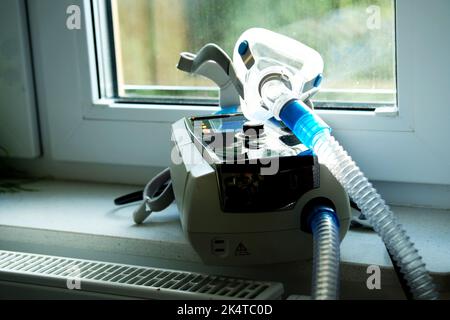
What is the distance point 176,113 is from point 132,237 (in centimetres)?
24

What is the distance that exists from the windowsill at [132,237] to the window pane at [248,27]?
0.18 meters

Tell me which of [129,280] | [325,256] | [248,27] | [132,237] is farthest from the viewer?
[248,27]

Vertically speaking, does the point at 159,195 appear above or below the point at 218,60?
below

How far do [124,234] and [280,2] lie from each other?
402 mm

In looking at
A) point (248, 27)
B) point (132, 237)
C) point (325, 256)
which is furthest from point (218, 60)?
point (325, 256)

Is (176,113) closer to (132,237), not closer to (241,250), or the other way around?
(132,237)

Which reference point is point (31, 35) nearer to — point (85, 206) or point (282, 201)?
point (85, 206)

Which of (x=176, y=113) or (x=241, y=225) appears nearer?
(x=241, y=225)

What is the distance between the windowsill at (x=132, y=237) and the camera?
2.73ft

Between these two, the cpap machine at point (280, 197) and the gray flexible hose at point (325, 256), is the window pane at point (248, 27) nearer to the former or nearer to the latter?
the cpap machine at point (280, 197)

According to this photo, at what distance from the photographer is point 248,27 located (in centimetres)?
106

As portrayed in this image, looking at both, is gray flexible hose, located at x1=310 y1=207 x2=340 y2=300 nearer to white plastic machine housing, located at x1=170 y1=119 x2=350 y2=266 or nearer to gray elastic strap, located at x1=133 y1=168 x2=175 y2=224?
white plastic machine housing, located at x1=170 y1=119 x2=350 y2=266

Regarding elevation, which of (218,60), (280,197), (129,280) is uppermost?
(218,60)

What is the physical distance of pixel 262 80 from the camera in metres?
0.86
